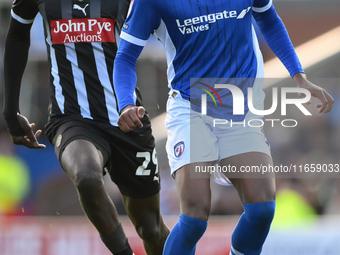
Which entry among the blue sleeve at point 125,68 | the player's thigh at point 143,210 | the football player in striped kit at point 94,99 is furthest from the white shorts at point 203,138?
the player's thigh at point 143,210

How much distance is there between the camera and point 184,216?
125 inches

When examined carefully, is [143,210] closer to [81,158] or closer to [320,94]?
[81,158]

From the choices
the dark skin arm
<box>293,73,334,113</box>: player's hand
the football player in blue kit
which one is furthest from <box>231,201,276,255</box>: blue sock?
the dark skin arm

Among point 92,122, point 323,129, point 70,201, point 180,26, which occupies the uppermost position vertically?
point 180,26

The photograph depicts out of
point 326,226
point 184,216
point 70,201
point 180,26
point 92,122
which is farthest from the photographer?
point 70,201

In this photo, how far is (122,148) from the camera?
13.0 ft

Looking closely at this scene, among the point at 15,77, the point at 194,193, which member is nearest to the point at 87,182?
the point at 194,193

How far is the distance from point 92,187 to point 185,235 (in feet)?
2.13

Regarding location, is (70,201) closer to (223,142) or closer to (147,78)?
(147,78)

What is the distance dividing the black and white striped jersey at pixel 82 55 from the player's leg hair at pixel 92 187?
34 cm

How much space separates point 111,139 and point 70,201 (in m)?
4.42

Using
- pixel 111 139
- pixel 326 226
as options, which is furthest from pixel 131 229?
pixel 111 139

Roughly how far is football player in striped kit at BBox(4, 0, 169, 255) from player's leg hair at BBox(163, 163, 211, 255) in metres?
0.61

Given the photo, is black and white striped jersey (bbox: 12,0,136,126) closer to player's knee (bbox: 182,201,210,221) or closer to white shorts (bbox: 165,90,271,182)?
white shorts (bbox: 165,90,271,182)
